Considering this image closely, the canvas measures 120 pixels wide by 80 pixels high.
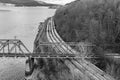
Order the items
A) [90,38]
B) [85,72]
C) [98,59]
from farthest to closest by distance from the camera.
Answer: [90,38]
[98,59]
[85,72]

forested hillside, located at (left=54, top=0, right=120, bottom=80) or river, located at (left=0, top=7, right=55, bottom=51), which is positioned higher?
forested hillside, located at (left=54, top=0, right=120, bottom=80)

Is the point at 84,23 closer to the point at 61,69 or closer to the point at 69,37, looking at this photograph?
the point at 69,37

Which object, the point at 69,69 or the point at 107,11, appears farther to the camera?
the point at 107,11

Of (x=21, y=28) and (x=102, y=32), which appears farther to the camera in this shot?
(x=21, y=28)

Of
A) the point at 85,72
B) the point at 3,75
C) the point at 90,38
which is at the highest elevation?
the point at 90,38

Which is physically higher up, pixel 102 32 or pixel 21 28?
pixel 102 32

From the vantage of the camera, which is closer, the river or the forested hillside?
the forested hillside

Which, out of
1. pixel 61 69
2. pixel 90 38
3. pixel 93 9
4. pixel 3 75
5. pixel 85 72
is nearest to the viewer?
pixel 85 72

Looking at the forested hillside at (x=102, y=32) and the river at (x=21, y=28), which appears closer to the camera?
the forested hillside at (x=102, y=32)

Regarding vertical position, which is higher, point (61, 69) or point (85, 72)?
point (85, 72)

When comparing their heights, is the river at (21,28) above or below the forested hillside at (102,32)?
below

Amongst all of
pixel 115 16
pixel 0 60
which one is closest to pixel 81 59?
pixel 115 16
